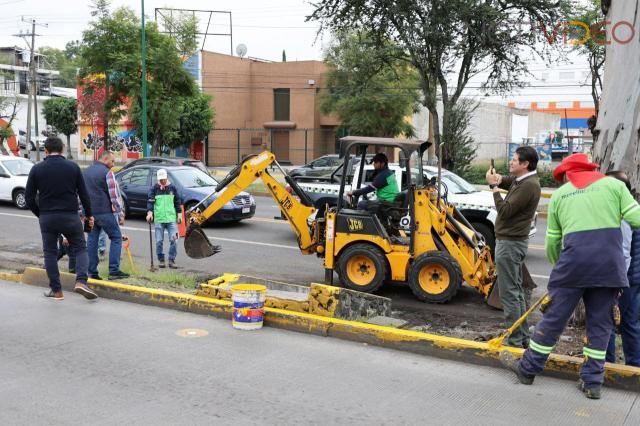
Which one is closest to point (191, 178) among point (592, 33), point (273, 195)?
point (273, 195)

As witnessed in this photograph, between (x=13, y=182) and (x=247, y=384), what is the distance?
16.4 metres

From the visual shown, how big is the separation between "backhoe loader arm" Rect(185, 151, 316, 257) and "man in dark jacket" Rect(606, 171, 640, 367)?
5028mm

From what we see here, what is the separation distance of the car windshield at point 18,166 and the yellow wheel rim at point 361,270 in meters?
14.2

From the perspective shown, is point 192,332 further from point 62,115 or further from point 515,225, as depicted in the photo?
point 62,115

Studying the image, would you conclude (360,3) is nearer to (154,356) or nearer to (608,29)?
(608,29)

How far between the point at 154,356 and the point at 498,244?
3.39 metres

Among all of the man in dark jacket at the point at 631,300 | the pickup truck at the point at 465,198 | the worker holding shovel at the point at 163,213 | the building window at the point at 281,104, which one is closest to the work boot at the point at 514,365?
the man in dark jacket at the point at 631,300

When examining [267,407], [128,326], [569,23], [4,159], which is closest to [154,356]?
[128,326]

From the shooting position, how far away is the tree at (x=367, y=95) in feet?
120

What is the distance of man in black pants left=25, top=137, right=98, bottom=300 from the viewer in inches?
308

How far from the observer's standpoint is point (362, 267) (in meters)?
9.31

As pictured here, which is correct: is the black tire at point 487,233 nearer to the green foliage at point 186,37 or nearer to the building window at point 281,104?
the green foliage at point 186,37

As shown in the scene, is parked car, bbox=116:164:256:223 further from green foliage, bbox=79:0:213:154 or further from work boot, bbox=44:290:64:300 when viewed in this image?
green foliage, bbox=79:0:213:154

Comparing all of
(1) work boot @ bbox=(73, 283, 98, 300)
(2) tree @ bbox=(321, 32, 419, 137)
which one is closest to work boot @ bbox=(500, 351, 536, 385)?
(1) work boot @ bbox=(73, 283, 98, 300)
